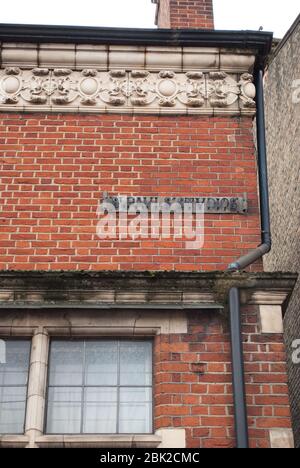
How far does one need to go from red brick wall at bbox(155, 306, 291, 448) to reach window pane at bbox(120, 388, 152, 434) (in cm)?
12

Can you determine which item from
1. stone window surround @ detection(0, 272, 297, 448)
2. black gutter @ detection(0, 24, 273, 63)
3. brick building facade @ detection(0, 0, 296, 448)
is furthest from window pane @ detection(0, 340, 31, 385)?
black gutter @ detection(0, 24, 273, 63)

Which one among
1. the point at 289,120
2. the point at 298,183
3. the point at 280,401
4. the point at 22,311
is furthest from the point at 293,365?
the point at 22,311

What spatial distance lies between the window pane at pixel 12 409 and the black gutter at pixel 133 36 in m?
3.72

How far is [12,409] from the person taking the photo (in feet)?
19.7

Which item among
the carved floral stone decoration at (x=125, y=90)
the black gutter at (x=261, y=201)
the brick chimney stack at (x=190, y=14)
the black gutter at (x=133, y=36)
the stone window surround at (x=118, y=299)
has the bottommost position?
the stone window surround at (x=118, y=299)

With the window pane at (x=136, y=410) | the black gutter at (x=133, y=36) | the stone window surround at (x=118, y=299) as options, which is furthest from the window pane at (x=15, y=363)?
the black gutter at (x=133, y=36)

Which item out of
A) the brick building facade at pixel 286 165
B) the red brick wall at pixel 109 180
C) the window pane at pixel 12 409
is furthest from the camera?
the brick building facade at pixel 286 165

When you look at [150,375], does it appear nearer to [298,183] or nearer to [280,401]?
[280,401]

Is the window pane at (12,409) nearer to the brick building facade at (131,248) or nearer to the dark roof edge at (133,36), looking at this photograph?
the brick building facade at (131,248)

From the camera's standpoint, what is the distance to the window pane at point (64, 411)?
598 centimetres

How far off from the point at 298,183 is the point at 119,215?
16.8 ft

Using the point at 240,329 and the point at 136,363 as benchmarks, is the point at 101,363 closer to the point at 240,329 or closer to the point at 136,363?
the point at 136,363
